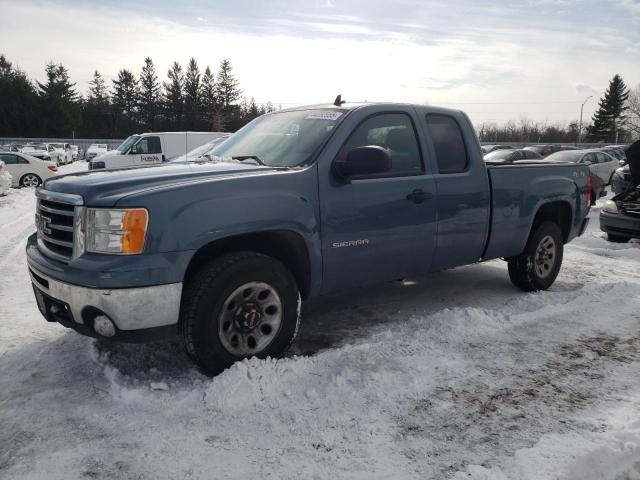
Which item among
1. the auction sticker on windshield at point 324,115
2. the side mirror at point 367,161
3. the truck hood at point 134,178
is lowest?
the truck hood at point 134,178

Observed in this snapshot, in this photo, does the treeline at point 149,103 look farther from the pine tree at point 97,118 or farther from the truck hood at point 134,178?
the truck hood at point 134,178

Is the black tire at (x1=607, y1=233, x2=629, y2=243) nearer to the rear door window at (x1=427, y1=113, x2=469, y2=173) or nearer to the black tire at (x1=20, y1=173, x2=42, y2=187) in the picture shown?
the rear door window at (x1=427, y1=113, x2=469, y2=173)

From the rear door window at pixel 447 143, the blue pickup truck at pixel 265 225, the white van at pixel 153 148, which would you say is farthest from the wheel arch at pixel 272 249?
the white van at pixel 153 148

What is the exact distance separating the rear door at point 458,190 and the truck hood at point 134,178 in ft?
5.74

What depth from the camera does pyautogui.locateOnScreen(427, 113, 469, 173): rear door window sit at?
4.93 m

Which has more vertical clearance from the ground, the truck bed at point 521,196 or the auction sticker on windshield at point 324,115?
the auction sticker on windshield at point 324,115

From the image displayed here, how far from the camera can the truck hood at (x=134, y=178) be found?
3.32 m

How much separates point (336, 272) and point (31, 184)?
20.4 metres

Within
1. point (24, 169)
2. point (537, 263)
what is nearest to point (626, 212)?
point (537, 263)

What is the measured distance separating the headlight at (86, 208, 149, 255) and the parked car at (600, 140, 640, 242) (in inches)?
358

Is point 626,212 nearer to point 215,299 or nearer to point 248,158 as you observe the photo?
point 248,158

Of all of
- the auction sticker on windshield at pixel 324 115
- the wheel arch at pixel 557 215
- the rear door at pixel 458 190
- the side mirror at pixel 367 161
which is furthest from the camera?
the wheel arch at pixel 557 215

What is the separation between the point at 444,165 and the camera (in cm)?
493

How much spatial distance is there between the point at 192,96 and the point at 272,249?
272 feet
